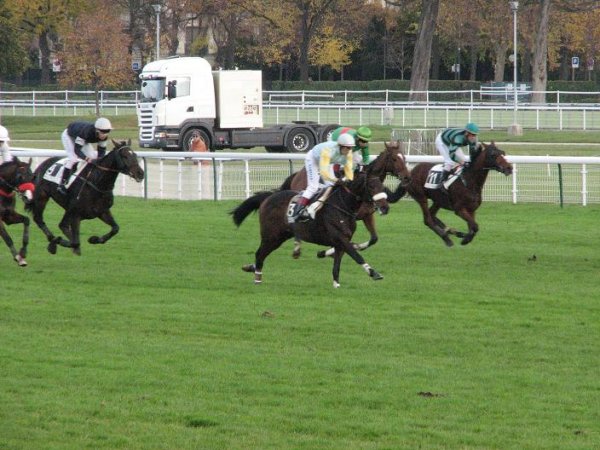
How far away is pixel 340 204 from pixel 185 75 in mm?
26060

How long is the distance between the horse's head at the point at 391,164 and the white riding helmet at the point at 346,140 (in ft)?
4.29

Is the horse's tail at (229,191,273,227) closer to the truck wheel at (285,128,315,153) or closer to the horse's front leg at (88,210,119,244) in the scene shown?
the horse's front leg at (88,210,119,244)

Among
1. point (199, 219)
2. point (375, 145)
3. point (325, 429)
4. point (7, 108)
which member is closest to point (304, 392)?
point (325, 429)

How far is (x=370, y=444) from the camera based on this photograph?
7.44 metres

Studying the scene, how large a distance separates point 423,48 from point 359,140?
38345 mm

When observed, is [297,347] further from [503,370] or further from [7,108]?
[7,108]

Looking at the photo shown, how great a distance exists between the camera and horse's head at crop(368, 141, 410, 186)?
14516mm

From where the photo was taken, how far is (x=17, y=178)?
14.5 m

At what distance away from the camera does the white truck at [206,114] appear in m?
37.1

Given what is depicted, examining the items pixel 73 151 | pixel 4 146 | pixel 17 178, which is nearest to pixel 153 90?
pixel 73 151

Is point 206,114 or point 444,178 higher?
point 206,114

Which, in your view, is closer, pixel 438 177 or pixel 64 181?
pixel 64 181

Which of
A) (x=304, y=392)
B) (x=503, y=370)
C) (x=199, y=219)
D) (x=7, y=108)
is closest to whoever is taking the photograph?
(x=304, y=392)

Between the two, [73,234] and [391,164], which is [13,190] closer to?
[73,234]
